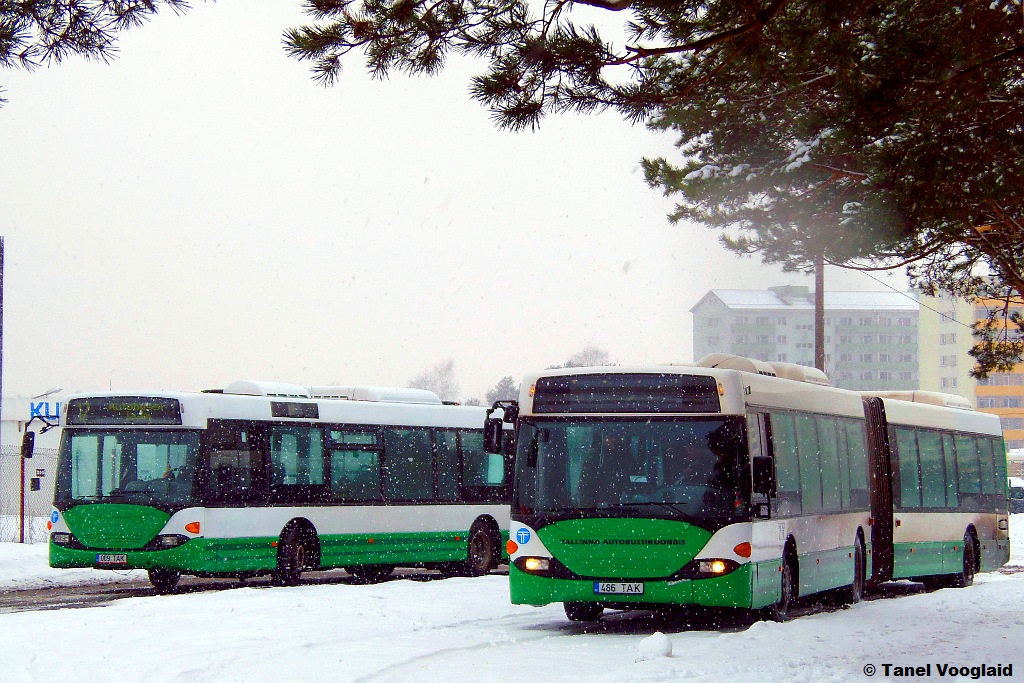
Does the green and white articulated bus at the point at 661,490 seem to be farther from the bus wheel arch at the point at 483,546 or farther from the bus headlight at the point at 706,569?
the bus wheel arch at the point at 483,546

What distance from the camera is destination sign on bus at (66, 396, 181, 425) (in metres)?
20.2

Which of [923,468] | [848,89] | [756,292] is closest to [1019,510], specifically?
[923,468]

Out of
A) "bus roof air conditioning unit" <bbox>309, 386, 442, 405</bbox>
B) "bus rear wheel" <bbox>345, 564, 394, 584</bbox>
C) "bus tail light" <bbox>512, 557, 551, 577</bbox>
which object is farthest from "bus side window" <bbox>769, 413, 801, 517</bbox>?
"bus rear wheel" <bbox>345, 564, 394, 584</bbox>

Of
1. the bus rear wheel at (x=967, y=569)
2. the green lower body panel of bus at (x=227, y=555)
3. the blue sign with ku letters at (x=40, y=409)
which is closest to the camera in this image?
the green lower body panel of bus at (x=227, y=555)

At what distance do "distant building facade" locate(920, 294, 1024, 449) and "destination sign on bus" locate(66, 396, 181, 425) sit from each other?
136090mm

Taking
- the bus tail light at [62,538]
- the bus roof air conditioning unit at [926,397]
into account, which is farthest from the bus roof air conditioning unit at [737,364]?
the bus tail light at [62,538]

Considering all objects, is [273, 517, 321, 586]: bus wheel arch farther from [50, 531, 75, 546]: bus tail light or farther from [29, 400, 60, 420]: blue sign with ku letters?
[29, 400, 60, 420]: blue sign with ku letters

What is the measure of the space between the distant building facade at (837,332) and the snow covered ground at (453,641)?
476 ft

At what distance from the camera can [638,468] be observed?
1483 centimetres

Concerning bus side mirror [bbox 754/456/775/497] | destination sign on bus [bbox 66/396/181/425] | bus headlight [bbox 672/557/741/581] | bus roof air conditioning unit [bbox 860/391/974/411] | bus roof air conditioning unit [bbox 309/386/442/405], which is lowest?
bus headlight [bbox 672/557/741/581]

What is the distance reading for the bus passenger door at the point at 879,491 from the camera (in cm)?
2016

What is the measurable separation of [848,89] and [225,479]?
437 inches

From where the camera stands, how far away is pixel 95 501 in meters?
20.2

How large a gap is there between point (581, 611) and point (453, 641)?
105 inches
